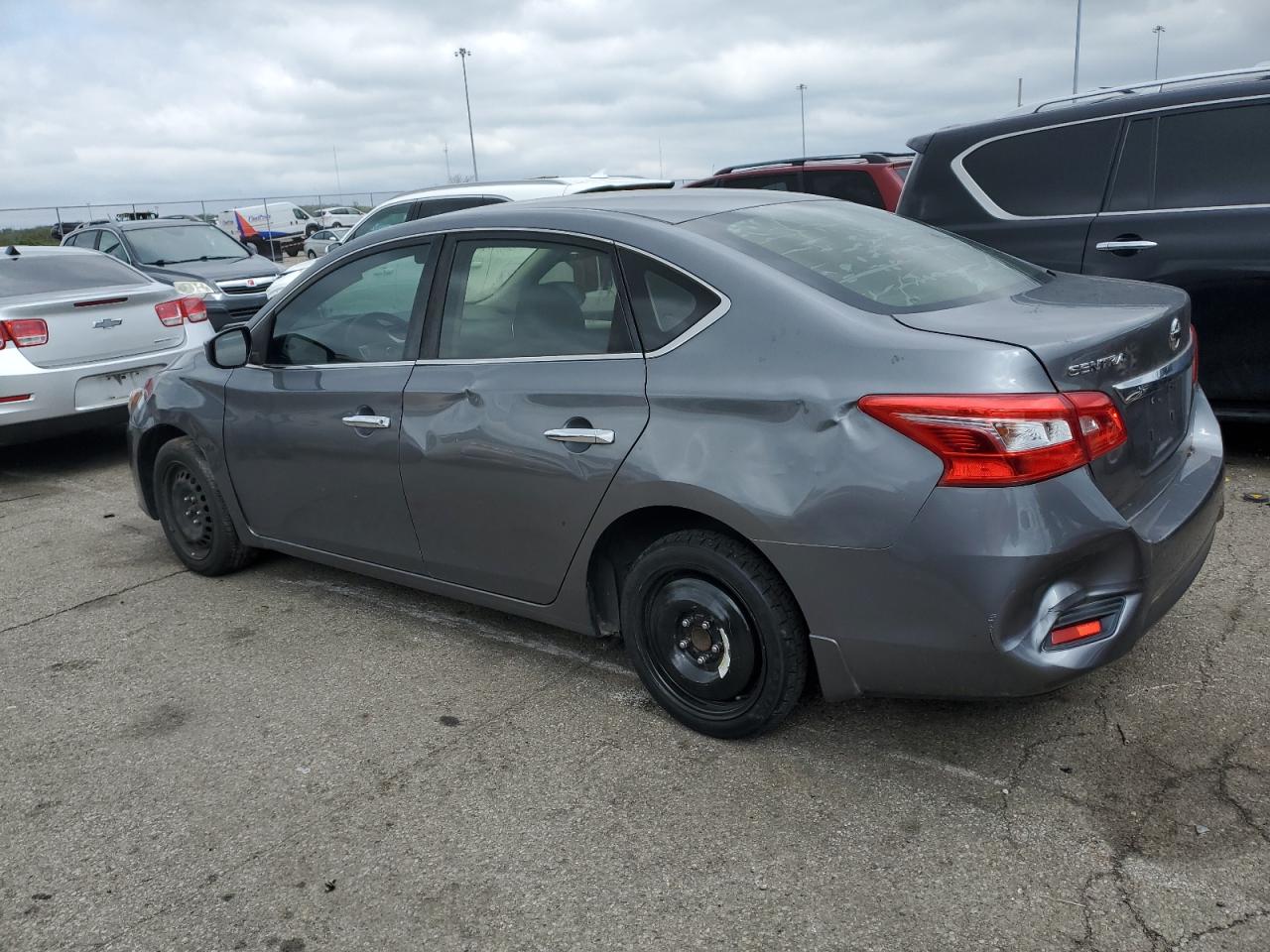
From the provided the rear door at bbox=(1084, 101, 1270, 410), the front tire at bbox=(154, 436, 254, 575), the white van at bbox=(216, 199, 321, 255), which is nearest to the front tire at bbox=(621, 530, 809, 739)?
the front tire at bbox=(154, 436, 254, 575)

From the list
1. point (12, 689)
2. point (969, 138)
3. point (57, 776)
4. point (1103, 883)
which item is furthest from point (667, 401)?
point (969, 138)

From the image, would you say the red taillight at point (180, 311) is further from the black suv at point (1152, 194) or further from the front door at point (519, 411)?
the black suv at point (1152, 194)

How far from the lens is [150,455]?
5137mm

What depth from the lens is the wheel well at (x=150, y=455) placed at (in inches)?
197

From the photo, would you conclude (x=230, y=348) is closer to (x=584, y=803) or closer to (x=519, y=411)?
(x=519, y=411)

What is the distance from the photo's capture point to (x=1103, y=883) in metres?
2.50

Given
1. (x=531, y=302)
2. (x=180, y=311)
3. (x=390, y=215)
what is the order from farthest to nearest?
(x=390, y=215) → (x=180, y=311) → (x=531, y=302)

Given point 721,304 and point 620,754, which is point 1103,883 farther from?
point 721,304

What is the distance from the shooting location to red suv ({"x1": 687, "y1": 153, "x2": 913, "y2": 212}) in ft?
29.5

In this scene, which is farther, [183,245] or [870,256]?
[183,245]

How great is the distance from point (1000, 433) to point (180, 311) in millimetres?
6749

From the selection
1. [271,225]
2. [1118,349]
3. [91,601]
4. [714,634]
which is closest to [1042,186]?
[1118,349]

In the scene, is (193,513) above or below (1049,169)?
below

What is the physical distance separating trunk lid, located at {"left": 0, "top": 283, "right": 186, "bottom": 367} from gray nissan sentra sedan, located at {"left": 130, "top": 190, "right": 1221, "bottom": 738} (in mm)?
3455
